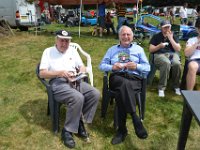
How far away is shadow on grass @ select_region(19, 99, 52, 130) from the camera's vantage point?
3.96 m

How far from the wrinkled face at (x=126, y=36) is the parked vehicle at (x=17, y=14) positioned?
11.2 metres

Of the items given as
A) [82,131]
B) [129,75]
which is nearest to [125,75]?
[129,75]

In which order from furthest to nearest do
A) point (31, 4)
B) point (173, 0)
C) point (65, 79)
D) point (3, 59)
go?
point (173, 0) < point (31, 4) < point (3, 59) < point (65, 79)

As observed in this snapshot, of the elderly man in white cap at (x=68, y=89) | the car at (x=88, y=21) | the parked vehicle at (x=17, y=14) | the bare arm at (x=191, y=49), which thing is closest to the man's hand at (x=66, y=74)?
the elderly man in white cap at (x=68, y=89)

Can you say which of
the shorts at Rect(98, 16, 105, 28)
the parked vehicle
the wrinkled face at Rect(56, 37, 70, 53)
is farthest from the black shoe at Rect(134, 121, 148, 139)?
the parked vehicle

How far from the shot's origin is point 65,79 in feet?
12.0

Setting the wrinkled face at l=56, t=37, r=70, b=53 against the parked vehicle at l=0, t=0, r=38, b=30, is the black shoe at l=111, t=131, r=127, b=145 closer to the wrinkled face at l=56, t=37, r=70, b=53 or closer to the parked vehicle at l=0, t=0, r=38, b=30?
the wrinkled face at l=56, t=37, r=70, b=53

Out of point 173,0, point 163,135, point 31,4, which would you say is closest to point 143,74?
point 163,135

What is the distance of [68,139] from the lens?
11.2ft

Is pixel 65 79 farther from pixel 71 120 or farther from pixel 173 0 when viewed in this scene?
pixel 173 0

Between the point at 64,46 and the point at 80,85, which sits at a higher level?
the point at 64,46

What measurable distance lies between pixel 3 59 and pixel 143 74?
484 centimetres

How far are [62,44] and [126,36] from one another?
0.83 m

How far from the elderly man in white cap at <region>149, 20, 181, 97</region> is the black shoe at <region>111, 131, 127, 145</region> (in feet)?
5.03
